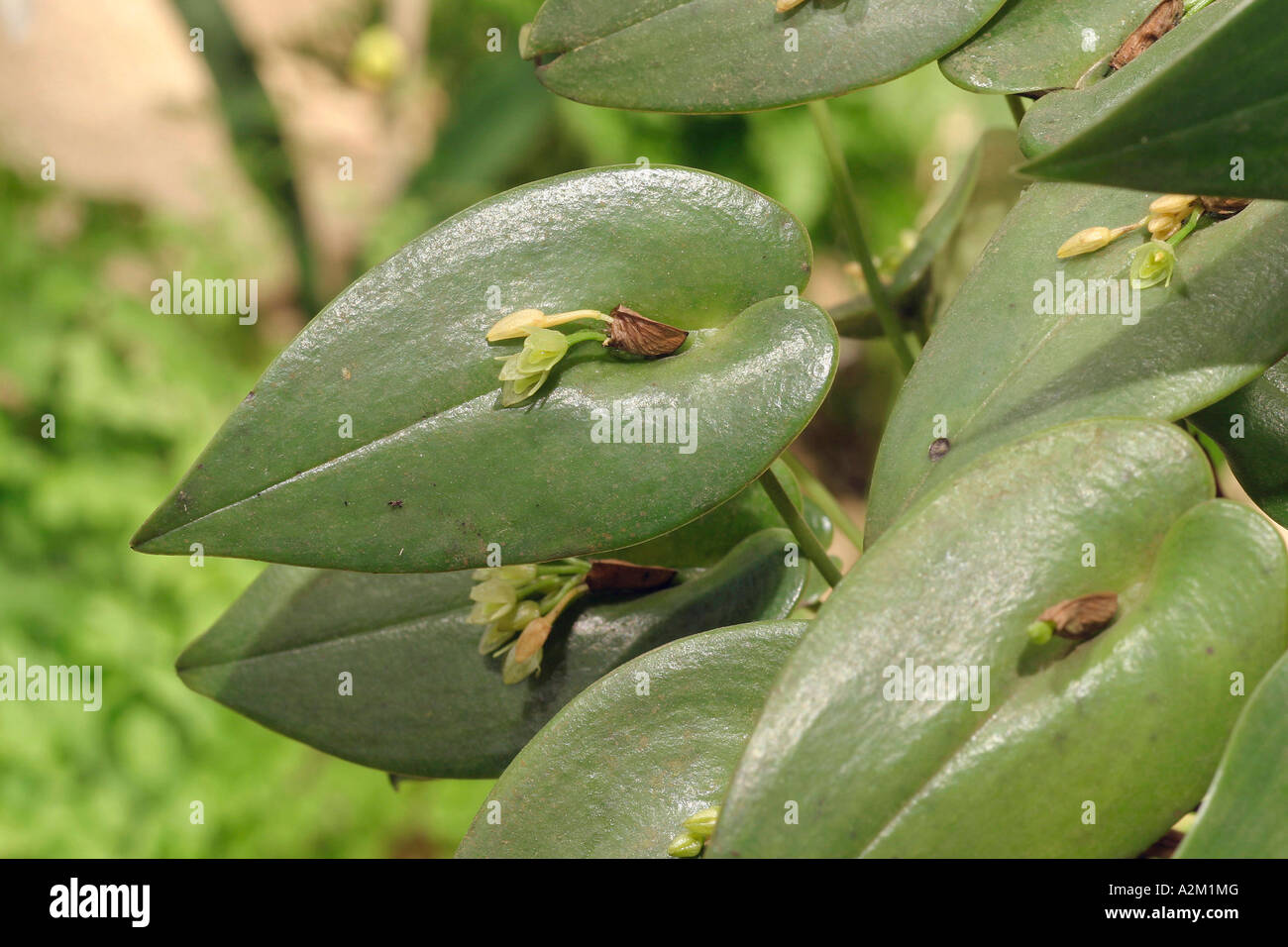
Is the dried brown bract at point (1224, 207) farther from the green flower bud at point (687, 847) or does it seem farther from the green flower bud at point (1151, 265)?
the green flower bud at point (687, 847)

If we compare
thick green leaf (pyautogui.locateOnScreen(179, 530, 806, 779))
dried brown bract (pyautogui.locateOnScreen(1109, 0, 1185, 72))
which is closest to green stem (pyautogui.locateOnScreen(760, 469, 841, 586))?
thick green leaf (pyautogui.locateOnScreen(179, 530, 806, 779))

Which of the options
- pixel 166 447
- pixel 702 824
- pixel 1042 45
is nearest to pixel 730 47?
pixel 1042 45

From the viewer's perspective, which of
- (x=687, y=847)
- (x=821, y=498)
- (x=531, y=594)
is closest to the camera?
(x=687, y=847)

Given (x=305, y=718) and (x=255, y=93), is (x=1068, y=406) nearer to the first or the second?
(x=305, y=718)

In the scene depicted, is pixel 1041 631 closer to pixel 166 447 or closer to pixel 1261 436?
pixel 1261 436

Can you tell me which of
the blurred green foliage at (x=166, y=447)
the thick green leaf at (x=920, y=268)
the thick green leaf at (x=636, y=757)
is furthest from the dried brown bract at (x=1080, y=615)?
the blurred green foliage at (x=166, y=447)

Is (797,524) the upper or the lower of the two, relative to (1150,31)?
lower
